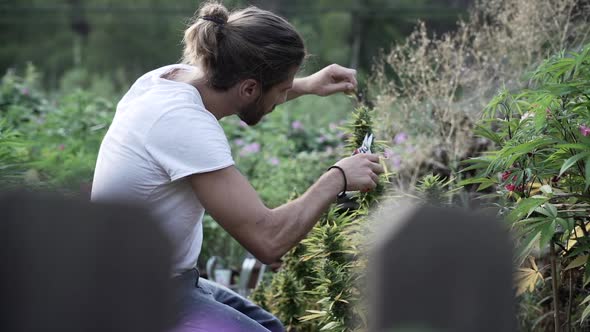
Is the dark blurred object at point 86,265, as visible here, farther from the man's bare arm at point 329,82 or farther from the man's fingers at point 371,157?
the man's bare arm at point 329,82

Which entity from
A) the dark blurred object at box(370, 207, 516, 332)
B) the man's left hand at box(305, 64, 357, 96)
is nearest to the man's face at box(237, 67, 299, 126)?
the man's left hand at box(305, 64, 357, 96)

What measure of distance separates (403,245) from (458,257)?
8 centimetres

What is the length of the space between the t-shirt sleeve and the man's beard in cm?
23

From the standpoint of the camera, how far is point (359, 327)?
8.66 feet

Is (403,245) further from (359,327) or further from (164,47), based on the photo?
(164,47)

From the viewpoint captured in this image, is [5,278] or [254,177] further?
[254,177]

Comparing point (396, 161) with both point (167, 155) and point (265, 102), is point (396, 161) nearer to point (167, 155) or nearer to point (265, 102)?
point (265, 102)

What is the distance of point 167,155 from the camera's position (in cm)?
226

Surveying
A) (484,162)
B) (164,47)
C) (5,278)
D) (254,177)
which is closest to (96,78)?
(164,47)

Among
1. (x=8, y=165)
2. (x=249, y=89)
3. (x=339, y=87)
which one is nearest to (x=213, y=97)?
(x=249, y=89)

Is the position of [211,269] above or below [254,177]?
below

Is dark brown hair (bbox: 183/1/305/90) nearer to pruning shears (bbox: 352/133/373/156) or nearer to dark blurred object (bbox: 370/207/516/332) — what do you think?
pruning shears (bbox: 352/133/373/156)

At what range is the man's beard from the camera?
8.27 feet

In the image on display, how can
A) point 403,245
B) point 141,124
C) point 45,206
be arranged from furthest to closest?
1. point 141,124
2. point 45,206
3. point 403,245
